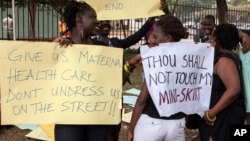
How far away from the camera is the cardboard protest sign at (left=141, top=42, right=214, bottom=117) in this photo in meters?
2.97

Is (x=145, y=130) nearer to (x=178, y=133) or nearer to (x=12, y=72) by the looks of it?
(x=178, y=133)

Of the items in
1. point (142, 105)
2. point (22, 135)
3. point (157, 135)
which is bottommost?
point (22, 135)

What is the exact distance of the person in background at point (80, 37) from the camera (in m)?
2.94

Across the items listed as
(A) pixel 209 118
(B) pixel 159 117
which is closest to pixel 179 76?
(B) pixel 159 117

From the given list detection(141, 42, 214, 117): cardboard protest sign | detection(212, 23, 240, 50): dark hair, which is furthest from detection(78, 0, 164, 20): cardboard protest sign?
detection(141, 42, 214, 117): cardboard protest sign

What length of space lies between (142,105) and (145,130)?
0.57 ft

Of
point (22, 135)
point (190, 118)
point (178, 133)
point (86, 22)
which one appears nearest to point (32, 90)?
point (86, 22)

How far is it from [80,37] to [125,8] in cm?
154

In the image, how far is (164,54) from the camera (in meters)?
2.99

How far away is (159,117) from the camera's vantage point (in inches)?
117

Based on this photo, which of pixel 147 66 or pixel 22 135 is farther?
pixel 22 135

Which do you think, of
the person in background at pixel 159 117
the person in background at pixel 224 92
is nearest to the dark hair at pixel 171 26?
the person in background at pixel 159 117

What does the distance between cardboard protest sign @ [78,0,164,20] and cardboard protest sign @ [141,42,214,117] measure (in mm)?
1325

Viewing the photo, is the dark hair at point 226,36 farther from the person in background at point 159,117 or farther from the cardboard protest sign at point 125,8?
the cardboard protest sign at point 125,8
